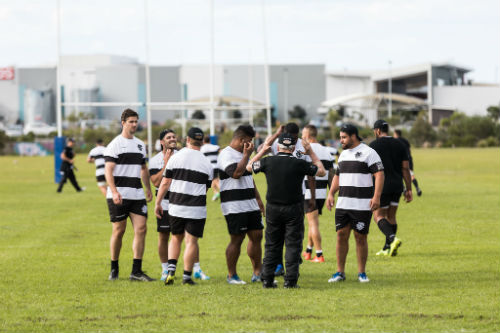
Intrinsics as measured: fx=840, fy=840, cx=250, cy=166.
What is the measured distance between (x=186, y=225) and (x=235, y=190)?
0.70m

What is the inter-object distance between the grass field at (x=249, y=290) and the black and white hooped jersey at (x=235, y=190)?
91cm

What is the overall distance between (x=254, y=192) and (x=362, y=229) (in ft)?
4.38

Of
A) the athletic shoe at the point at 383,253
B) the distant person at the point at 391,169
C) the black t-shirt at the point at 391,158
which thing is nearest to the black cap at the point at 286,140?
the distant person at the point at 391,169

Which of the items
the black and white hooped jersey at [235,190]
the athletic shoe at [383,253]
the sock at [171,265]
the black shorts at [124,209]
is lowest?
the athletic shoe at [383,253]

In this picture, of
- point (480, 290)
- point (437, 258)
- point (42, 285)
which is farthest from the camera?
point (437, 258)

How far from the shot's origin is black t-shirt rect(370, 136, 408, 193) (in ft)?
39.9

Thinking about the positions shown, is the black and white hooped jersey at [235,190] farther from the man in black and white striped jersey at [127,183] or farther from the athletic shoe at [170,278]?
the man in black and white striped jersey at [127,183]

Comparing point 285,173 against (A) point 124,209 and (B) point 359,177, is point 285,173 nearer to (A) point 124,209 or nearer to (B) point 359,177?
(B) point 359,177

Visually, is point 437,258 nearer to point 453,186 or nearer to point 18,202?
point 18,202

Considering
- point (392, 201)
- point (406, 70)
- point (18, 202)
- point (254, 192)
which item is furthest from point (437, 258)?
point (406, 70)

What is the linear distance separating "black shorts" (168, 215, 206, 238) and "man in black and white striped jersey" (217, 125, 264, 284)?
Answer: 1.06 ft

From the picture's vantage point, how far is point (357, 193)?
9.82 meters

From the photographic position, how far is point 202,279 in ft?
33.8

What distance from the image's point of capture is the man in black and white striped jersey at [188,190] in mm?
9523
